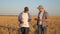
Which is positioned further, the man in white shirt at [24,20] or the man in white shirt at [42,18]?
the man in white shirt at [24,20]

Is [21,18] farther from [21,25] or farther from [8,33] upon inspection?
[8,33]

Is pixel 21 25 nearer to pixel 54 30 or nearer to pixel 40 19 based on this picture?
pixel 40 19

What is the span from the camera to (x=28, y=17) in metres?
13.1

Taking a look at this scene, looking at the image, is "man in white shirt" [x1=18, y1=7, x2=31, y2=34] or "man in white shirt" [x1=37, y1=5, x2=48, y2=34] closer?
"man in white shirt" [x1=37, y1=5, x2=48, y2=34]

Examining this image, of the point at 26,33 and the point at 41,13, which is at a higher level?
the point at 41,13

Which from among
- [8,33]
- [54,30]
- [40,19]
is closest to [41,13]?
[40,19]

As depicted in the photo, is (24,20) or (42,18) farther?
(24,20)

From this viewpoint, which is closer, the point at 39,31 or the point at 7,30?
the point at 39,31

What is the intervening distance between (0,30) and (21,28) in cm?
275

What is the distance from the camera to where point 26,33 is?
43.4 feet

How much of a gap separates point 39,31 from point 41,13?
2.61 ft

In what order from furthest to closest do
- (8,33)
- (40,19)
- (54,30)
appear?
(54,30) → (8,33) → (40,19)

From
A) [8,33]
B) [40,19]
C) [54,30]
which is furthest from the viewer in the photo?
[54,30]

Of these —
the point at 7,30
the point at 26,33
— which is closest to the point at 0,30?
the point at 7,30
